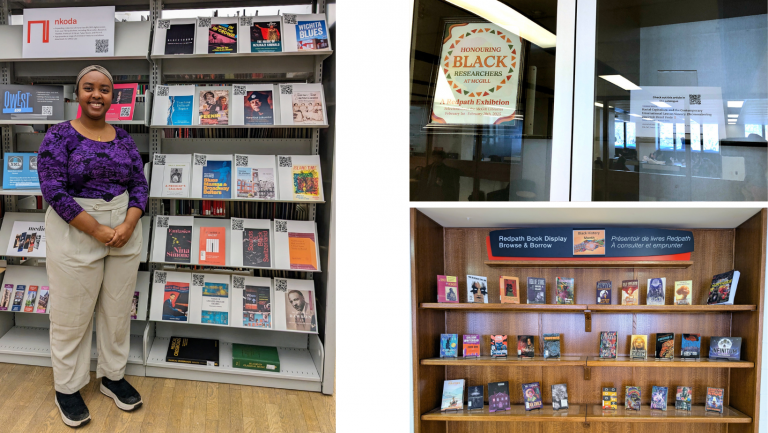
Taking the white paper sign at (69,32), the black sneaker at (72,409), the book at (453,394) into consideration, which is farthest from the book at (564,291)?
the white paper sign at (69,32)

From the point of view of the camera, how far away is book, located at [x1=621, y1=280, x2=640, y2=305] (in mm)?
2250

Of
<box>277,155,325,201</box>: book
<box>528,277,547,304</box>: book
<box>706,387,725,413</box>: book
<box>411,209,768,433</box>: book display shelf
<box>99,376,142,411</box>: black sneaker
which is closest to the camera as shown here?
<box>411,209,768,433</box>: book display shelf

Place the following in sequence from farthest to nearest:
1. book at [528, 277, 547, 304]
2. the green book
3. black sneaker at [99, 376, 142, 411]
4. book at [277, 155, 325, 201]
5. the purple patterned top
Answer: the green book → book at [277, 155, 325, 201] → black sneaker at [99, 376, 142, 411] → the purple patterned top → book at [528, 277, 547, 304]

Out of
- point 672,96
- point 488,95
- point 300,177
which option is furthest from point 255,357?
point 672,96

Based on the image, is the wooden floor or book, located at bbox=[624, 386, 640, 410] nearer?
book, located at bbox=[624, 386, 640, 410]

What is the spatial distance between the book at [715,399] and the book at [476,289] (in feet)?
2.99

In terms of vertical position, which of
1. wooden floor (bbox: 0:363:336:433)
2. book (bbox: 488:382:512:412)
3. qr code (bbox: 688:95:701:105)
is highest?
qr code (bbox: 688:95:701:105)

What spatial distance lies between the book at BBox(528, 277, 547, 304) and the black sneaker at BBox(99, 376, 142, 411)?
2.00 metres

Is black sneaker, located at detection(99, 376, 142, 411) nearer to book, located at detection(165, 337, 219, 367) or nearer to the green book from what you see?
book, located at detection(165, 337, 219, 367)

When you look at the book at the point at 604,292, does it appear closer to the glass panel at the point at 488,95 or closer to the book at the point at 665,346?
the book at the point at 665,346

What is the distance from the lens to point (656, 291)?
7.39 ft

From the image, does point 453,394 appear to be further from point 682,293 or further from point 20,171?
point 20,171

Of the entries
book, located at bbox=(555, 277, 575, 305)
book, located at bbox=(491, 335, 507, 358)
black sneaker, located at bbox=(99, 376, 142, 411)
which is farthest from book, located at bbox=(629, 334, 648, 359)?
black sneaker, located at bbox=(99, 376, 142, 411)

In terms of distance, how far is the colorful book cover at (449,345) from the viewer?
87.4 inches
